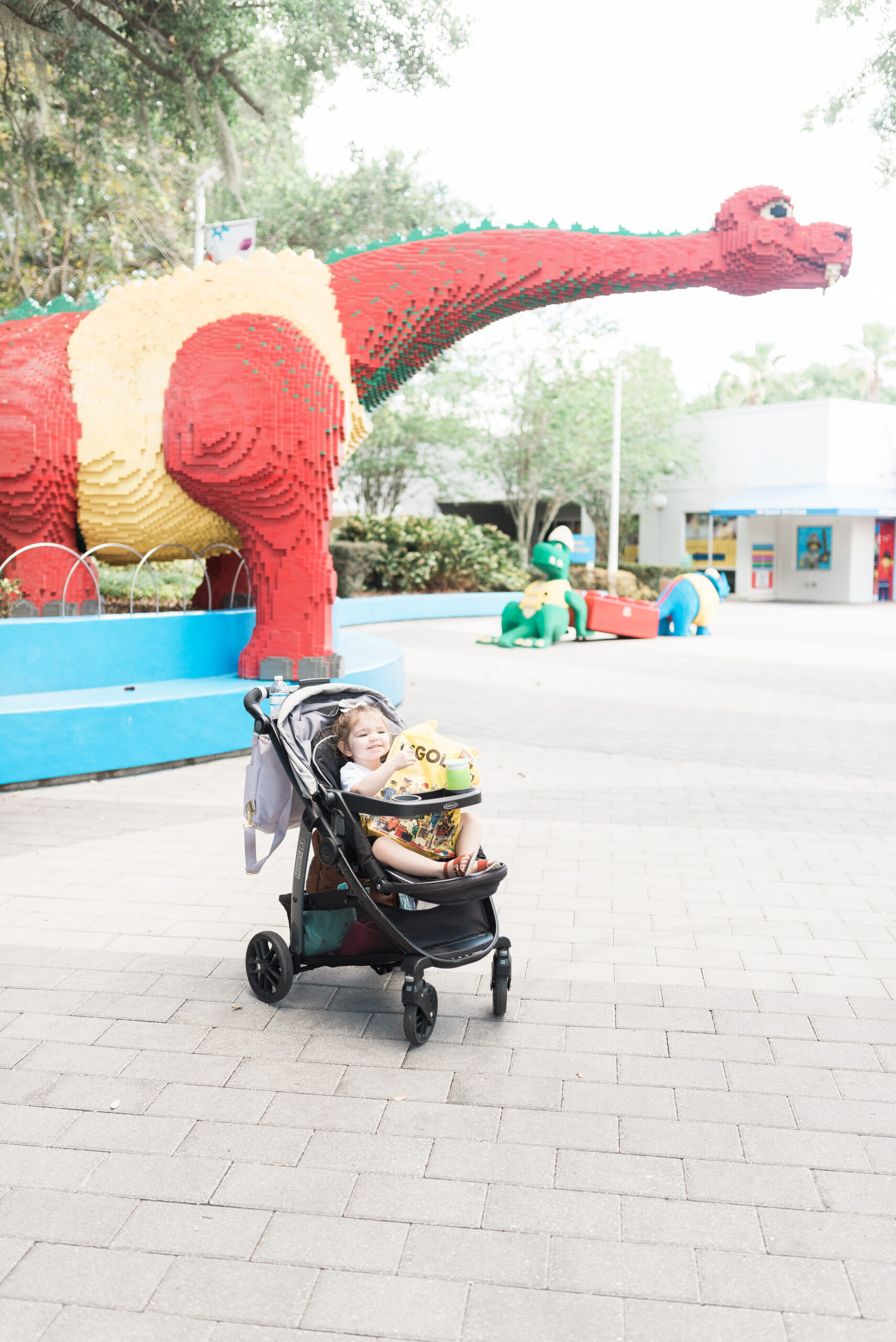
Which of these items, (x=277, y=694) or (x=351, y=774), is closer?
(x=351, y=774)

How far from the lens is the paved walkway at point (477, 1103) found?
2.07 metres

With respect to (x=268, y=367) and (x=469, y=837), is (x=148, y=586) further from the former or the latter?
(x=469, y=837)

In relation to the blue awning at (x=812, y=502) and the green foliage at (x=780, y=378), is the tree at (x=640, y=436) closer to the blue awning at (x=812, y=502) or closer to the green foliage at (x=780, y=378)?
the blue awning at (x=812, y=502)

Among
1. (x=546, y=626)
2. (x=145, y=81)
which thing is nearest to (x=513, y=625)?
(x=546, y=626)

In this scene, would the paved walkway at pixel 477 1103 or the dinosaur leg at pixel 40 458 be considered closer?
the paved walkway at pixel 477 1103

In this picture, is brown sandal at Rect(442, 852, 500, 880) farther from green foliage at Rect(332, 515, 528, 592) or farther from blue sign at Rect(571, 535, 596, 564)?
blue sign at Rect(571, 535, 596, 564)

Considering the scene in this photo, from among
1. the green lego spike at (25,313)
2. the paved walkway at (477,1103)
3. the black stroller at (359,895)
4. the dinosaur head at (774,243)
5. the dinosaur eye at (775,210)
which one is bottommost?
the paved walkway at (477,1103)

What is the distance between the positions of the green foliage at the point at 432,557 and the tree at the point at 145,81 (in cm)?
679

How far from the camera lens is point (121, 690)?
22.5 ft

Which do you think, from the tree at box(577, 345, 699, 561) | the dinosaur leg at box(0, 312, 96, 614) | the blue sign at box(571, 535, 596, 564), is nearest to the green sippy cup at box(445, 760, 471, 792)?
the dinosaur leg at box(0, 312, 96, 614)

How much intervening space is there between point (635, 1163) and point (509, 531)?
29.0 meters

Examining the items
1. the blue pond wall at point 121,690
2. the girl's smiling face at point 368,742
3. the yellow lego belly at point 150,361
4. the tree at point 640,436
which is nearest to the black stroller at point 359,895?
the girl's smiling face at point 368,742

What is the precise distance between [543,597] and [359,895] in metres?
11.2

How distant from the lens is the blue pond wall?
6074mm
